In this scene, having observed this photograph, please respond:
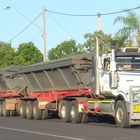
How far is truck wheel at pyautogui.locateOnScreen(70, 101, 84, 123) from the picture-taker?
86.9 feet

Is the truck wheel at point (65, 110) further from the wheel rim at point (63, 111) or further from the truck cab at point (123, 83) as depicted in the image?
the truck cab at point (123, 83)

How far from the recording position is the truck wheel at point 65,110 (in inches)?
1070

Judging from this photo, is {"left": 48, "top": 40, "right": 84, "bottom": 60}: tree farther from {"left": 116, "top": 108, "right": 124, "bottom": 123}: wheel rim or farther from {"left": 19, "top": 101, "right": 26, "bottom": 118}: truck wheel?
{"left": 116, "top": 108, "right": 124, "bottom": 123}: wheel rim

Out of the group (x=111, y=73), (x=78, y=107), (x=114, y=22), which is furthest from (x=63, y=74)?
(x=114, y=22)

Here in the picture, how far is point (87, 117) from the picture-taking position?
2733 cm

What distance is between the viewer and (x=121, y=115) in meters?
22.5

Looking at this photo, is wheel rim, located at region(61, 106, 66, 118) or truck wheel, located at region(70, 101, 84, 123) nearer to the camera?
truck wheel, located at region(70, 101, 84, 123)

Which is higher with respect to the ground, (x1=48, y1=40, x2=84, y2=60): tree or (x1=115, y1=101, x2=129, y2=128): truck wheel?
(x1=48, y1=40, x2=84, y2=60): tree

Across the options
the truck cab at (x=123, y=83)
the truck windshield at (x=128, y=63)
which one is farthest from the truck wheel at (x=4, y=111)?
the truck windshield at (x=128, y=63)

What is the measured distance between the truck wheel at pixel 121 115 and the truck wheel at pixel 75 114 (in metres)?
3.85

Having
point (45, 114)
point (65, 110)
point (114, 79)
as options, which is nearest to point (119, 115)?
point (114, 79)

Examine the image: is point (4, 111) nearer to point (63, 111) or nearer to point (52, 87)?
point (52, 87)

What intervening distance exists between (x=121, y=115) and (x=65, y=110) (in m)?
5.42

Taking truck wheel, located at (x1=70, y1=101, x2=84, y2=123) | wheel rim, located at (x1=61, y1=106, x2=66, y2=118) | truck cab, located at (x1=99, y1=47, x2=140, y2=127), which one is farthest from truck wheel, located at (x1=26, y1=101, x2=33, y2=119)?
truck cab, located at (x1=99, y1=47, x2=140, y2=127)
